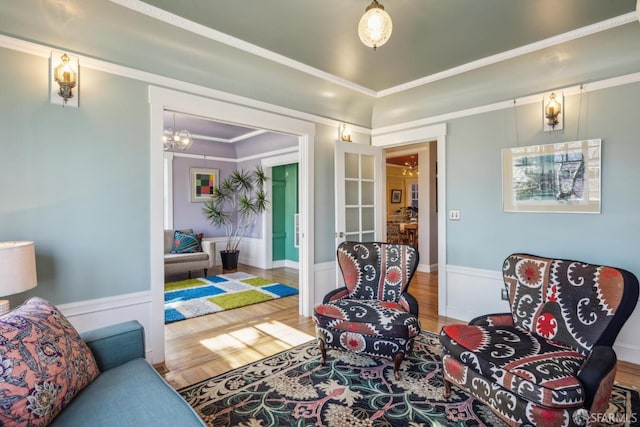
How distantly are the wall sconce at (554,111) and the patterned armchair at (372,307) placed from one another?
70.0 inches

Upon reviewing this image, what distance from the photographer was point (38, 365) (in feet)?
4.15

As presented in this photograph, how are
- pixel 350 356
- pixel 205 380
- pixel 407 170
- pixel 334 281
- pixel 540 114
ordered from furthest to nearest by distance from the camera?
pixel 407 170
pixel 334 281
pixel 540 114
pixel 350 356
pixel 205 380

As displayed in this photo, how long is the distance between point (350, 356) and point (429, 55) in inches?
115

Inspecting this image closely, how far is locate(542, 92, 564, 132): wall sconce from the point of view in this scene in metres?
3.02

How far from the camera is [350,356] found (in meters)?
2.82

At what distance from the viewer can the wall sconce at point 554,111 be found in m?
3.02

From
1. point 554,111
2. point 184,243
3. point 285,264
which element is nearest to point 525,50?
point 554,111

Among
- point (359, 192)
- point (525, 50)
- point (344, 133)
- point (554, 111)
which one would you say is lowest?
point (359, 192)

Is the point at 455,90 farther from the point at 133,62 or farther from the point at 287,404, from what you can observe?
the point at 287,404

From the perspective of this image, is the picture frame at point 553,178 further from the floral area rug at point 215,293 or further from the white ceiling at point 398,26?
the floral area rug at point 215,293

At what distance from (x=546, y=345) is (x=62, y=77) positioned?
3.56 metres

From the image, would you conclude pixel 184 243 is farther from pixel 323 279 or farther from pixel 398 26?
pixel 398 26

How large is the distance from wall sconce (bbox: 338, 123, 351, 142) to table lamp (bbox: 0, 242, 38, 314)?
10.6 feet

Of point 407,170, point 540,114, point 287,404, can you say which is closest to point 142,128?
point 287,404
